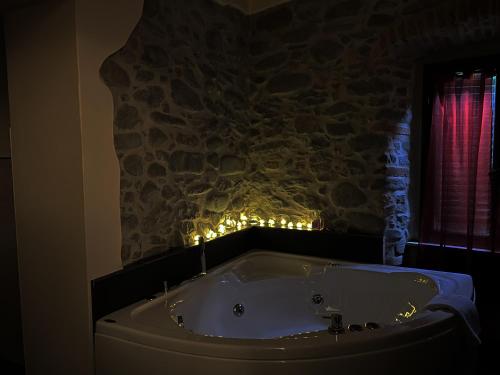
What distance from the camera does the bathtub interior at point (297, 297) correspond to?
2.36 m

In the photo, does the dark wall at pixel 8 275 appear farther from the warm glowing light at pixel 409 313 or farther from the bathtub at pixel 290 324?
the warm glowing light at pixel 409 313

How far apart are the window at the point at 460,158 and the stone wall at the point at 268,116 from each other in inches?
6.8

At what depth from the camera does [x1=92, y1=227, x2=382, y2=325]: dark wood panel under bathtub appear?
6.37ft

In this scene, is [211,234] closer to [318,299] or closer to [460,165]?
[318,299]

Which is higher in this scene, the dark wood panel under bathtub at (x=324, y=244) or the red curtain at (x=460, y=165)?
the red curtain at (x=460, y=165)

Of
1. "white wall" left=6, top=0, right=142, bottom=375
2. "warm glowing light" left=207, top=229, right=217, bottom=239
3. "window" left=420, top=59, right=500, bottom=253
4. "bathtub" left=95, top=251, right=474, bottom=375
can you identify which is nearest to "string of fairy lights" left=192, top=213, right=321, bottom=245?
"warm glowing light" left=207, top=229, right=217, bottom=239

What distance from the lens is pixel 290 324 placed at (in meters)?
2.67

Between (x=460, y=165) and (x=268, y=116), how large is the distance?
143 cm

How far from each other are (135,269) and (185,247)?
1.59 feet

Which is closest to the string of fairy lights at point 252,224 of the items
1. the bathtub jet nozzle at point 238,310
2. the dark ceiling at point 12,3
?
the bathtub jet nozzle at point 238,310

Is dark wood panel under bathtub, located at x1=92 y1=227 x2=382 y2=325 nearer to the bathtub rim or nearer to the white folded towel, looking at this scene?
the bathtub rim

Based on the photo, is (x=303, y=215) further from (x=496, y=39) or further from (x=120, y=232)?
(x=496, y=39)

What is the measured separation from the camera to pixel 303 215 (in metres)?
3.13

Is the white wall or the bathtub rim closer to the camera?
the bathtub rim
